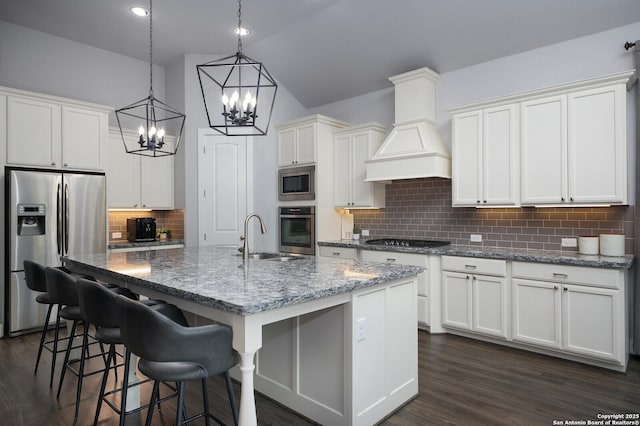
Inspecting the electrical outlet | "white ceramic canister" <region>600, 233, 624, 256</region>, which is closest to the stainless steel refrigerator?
the electrical outlet

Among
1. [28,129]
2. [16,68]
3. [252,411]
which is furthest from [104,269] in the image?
[16,68]

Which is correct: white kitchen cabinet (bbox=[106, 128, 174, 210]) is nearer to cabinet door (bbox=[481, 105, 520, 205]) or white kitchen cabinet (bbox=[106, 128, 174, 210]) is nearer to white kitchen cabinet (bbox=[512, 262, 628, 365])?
cabinet door (bbox=[481, 105, 520, 205])

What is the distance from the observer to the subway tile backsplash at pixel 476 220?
365 centimetres

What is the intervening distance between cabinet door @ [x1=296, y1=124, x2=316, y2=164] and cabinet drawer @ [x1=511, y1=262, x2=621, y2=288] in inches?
110

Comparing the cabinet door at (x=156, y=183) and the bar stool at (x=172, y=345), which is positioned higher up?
the cabinet door at (x=156, y=183)

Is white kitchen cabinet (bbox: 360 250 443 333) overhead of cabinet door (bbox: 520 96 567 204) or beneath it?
beneath

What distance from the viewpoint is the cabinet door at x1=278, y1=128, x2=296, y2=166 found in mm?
5480

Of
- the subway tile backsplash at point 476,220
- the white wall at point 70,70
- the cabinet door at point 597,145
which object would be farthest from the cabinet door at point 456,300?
the white wall at point 70,70

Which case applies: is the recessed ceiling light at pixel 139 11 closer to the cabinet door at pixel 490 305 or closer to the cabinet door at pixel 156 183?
the cabinet door at pixel 156 183

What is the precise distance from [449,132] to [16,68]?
5.12m

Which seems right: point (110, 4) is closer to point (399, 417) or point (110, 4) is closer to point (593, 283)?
point (399, 417)

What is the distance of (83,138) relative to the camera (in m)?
4.58

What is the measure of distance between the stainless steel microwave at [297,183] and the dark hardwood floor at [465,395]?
259 centimetres

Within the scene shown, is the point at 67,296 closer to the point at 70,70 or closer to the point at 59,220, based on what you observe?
the point at 59,220
